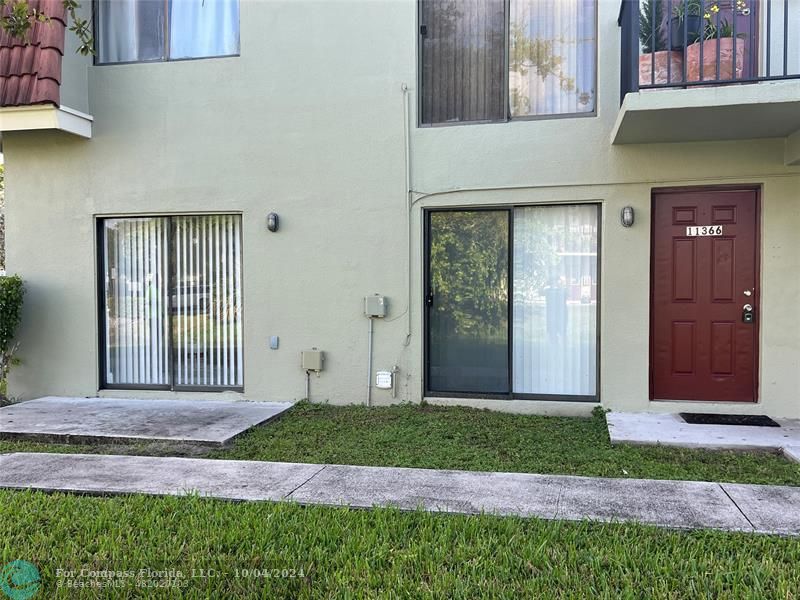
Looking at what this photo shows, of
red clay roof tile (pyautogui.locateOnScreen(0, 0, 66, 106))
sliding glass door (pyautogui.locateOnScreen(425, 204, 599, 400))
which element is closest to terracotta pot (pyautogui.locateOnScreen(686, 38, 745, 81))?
sliding glass door (pyautogui.locateOnScreen(425, 204, 599, 400))

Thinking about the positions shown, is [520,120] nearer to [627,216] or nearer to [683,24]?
[627,216]

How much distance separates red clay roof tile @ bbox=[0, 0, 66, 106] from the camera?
671 centimetres

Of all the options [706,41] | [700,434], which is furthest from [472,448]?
[706,41]

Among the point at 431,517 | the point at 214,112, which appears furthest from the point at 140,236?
the point at 431,517

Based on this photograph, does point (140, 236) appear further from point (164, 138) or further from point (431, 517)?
point (431, 517)

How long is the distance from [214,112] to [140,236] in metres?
1.80

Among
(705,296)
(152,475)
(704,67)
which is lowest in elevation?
(152,475)

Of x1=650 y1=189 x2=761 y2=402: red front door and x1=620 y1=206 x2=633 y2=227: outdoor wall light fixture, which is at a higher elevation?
x1=620 y1=206 x2=633 y2=227: outdoor wall light fixture

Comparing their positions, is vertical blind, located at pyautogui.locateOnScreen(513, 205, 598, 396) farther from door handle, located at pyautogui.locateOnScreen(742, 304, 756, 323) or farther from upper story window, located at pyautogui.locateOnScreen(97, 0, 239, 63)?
upper story window, located at pyautogui.locateOnScreen(97, 0, 239, 63)

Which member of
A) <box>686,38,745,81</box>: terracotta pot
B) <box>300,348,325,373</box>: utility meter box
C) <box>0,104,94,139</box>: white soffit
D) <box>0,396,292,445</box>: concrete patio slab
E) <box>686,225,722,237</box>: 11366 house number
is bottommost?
<box>0,396,292,445</box>: concrete patio slab

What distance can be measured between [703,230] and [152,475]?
18.4 feet

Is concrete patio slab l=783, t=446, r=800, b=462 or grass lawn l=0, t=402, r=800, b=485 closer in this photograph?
grass lawn l=0, t=402, r=800, b=485

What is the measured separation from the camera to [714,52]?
227 inches

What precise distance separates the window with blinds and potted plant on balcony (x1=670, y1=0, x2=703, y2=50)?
16.6 feet
